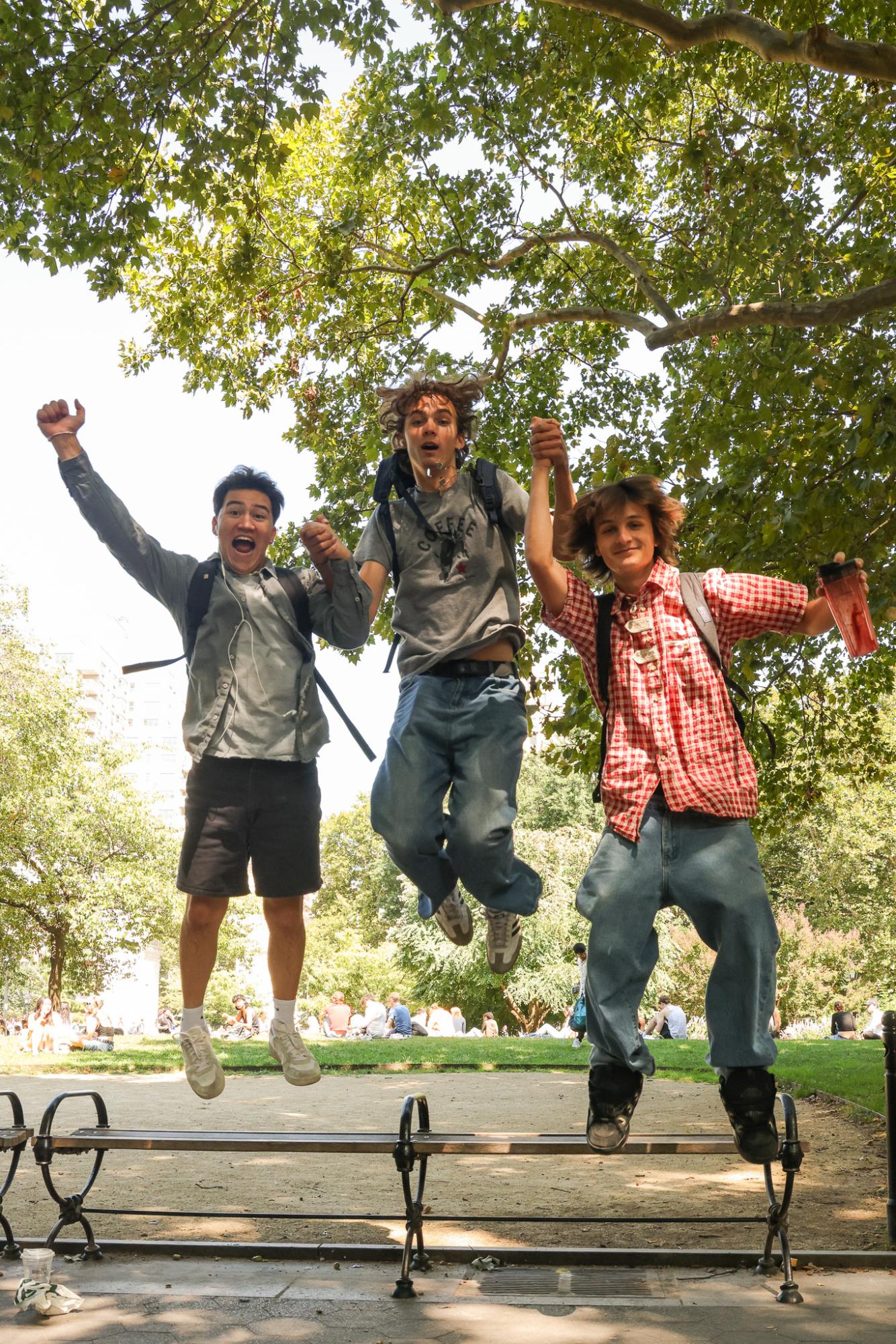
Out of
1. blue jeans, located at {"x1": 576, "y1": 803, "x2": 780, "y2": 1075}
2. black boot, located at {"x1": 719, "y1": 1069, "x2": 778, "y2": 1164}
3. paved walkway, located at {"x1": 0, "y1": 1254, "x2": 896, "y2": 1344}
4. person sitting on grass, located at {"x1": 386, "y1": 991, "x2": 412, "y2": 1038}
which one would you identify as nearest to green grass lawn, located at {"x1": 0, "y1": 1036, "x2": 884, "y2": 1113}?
person sitting on grass, located at {"x1": 386, "y1": 991, "x2": 412, "y2": 1038}

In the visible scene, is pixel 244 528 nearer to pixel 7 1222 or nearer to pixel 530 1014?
pixel 7 1222

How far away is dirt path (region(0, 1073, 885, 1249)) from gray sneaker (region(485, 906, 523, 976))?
12.5 ft

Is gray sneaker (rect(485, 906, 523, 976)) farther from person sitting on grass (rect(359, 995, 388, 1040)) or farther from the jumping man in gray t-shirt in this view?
person sitting on grass (rect(359, 995, 388, 1040))

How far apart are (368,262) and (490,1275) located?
443 inches

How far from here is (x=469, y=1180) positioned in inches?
395

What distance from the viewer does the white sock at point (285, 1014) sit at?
16.1 feet

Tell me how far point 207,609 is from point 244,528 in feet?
1.29

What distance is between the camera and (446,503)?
4.88 m

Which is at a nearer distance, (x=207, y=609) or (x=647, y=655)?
(x=647, y=655)

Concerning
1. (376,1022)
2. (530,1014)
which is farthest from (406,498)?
(530,1014)

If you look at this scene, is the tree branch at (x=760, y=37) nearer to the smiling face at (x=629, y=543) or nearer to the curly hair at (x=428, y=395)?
the curly hair at (x=428, y=395)

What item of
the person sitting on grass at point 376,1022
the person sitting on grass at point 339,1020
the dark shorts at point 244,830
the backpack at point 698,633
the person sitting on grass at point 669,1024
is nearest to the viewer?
the backpack at point 698,633

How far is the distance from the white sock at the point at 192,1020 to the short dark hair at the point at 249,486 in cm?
206

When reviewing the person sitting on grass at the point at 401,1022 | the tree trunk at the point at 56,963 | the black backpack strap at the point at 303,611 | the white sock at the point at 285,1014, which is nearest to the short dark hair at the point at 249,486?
the black backpack strap at the point at 303,611
